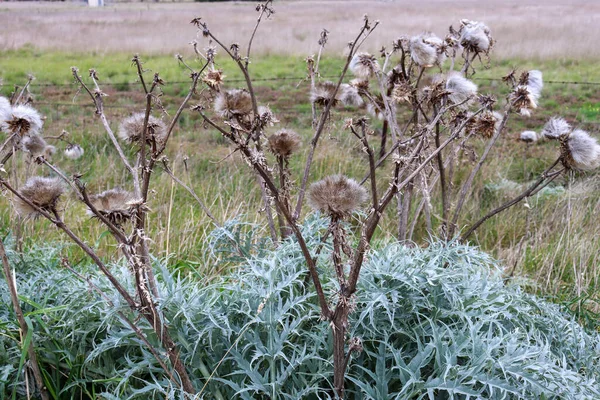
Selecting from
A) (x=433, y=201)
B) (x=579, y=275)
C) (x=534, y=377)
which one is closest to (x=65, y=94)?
(x=433, y=201)

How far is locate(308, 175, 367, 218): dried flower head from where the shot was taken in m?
1.28

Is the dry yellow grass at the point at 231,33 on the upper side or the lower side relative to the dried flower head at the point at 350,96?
lower

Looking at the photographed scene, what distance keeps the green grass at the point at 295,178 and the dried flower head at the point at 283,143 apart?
0.80ft

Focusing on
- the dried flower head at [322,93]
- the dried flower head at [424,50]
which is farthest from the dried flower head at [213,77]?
the dried flower head at [424,50]

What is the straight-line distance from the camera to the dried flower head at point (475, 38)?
8.38 ft

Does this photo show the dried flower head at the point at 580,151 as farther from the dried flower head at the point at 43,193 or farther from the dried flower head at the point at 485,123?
the dried flower head at the point at 43,193

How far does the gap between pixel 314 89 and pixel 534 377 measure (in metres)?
1.38

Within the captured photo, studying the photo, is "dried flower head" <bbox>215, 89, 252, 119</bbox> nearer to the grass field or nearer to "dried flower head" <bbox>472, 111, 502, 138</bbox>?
the grass field

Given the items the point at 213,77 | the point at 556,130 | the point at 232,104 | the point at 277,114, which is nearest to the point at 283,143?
the point at 232,104

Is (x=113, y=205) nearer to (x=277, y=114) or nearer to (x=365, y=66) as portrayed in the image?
(x=365, y=66)

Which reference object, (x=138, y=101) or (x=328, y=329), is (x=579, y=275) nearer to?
(x=328, y=329)

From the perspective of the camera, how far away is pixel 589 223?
12.2ft

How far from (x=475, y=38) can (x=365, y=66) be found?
1.85 feet

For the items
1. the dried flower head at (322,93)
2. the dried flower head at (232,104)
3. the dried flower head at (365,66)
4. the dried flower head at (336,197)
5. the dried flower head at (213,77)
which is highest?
the dried flower head at (213,77)
